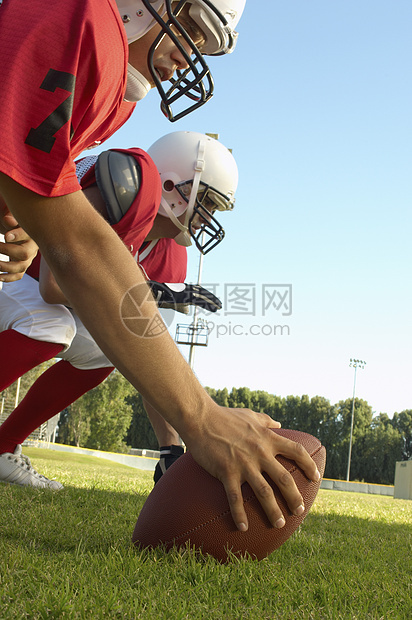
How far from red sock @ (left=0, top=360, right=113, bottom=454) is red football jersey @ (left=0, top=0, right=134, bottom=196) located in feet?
6.69

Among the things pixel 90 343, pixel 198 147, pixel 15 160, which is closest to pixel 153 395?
pixel 15 160

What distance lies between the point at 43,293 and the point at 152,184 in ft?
2.64

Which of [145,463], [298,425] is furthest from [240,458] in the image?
[298,425]

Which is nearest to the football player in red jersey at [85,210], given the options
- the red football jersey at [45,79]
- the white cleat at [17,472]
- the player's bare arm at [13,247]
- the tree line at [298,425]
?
the red football jersey at [45,79]

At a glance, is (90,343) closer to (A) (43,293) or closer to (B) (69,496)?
(A) (43,293)

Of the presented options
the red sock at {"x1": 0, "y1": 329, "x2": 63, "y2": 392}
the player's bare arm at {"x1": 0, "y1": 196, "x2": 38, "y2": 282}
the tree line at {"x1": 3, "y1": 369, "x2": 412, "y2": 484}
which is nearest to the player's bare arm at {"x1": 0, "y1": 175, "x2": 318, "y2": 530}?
the player's bare arm at {"x1": 0, "y1": 196, "x2": 38, "y2": 282}

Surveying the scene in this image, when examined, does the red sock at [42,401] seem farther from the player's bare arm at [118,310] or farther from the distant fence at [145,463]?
the distant fence at [145,463]

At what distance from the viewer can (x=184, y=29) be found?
6.55ft

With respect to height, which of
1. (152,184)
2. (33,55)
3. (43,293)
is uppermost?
(152,184)

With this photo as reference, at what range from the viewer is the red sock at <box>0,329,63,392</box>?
264 cm

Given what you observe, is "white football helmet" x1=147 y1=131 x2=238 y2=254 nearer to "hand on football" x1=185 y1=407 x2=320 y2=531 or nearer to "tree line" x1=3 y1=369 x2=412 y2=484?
"hand on football" x1=185 y1=407 x2=320 y2=531

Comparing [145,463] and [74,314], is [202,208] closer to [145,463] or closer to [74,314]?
[74,314]

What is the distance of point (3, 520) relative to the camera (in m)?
2.02

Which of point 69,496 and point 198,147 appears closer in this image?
point 69,496
